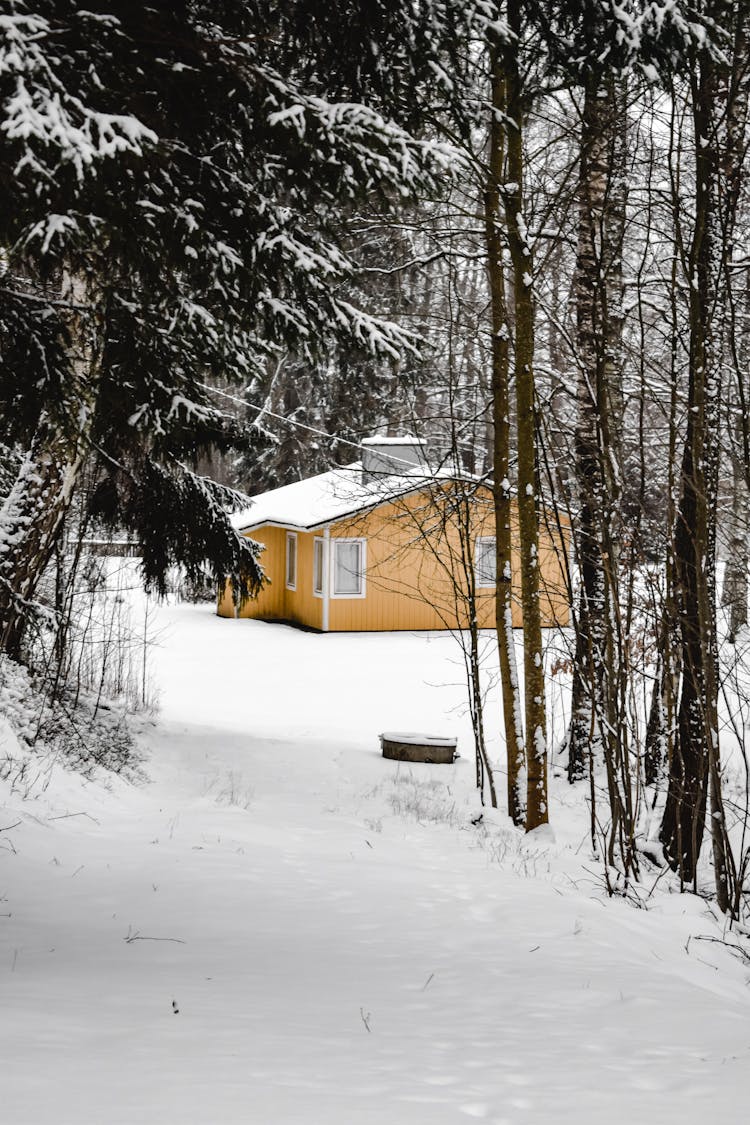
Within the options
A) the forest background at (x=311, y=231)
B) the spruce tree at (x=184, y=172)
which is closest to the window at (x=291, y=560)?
the forest background at (x=311, y=231)

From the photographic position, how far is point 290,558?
27.9 m

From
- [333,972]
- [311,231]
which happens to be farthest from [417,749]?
[311,231]

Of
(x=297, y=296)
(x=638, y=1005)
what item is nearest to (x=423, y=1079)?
(x=638, y=1005)

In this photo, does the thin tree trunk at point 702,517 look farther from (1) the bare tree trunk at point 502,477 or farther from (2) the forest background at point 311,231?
(1) the bare tree trunk at point 502,477

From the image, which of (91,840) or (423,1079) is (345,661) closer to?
(91,840)

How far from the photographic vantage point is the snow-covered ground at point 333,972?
307 centimetres

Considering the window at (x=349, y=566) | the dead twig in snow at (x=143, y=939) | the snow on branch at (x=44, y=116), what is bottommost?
the dead twig in snow at (x=143, y=939)

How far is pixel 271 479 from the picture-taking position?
1401 inches

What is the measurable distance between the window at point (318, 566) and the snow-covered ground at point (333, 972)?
1512cm

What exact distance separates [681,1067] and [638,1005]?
78 centimetres

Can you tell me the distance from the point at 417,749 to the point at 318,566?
13.2 metres

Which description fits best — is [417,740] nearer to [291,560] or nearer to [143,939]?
[143,939]

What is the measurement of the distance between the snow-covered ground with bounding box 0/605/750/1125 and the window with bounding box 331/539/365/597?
1484 cm

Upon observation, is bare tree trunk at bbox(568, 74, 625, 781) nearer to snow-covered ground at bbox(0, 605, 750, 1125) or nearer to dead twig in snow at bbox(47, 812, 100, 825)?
snow-covered ground at bbox(0, 605, 750, 1125)
